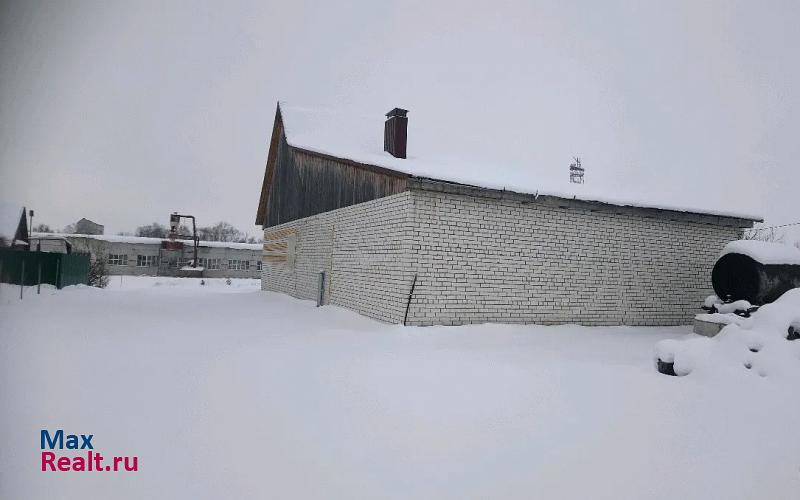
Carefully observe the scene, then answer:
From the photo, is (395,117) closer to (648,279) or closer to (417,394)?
(648,279)

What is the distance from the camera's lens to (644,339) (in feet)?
32.4

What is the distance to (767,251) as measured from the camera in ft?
33.3

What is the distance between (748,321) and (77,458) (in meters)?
9.34

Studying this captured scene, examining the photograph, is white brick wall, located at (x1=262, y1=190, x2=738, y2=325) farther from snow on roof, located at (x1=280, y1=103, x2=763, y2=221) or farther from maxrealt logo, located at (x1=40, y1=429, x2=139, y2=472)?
maxrealt logo, located at (x1=40, y1=429, x2=139, y2=472)

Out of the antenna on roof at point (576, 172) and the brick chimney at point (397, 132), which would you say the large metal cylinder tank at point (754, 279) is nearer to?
the antenna on roof at point (576, 172)

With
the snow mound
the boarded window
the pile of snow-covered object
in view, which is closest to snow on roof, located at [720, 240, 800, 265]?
the pile of snow-covered object

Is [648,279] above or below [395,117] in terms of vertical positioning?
below

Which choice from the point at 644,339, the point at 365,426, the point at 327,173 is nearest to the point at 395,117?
the point at 327,173

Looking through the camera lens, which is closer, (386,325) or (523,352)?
(523,352)

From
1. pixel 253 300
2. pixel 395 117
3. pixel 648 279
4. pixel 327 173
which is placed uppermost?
pixel 395 117

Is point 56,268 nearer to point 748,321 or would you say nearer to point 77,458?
point 77,458

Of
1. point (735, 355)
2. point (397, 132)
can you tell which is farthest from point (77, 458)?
point (397, 132)

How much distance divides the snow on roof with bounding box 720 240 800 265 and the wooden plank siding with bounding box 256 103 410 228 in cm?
744

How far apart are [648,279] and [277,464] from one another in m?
10.7
